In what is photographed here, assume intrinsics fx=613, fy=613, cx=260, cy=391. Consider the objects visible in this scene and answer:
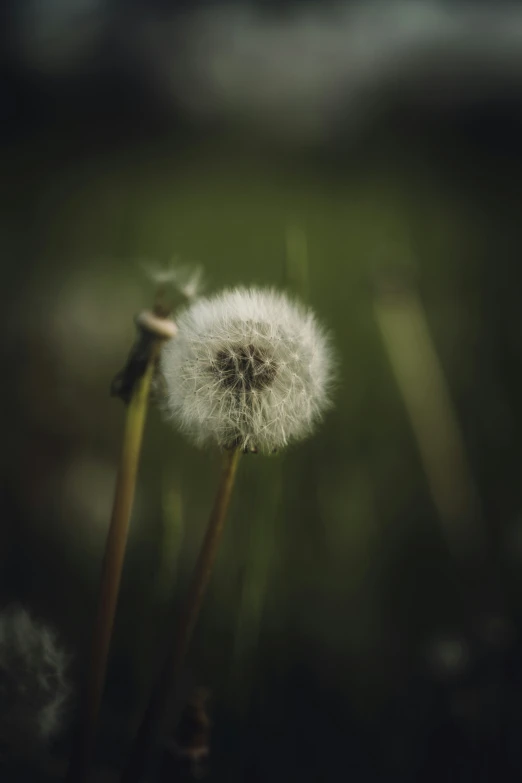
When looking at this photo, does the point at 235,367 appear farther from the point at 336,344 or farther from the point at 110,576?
the point at 336,344

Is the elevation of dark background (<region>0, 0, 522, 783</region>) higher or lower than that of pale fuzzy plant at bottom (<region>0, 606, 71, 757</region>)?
higher

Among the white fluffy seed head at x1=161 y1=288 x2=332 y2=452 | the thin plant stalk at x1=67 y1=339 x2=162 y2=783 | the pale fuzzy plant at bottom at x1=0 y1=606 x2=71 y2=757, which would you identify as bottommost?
the pale fuzzy plant at bottom at x1=0 y1=606 x2=71 y2=757

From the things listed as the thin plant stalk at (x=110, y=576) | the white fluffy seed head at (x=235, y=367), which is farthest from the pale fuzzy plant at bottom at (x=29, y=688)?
the white fluffy seed head at (x=235, y=367)

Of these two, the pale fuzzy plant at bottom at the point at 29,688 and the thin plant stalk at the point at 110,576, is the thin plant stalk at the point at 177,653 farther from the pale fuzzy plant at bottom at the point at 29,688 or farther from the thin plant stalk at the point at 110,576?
the pale fuzzy plant at bottom at the point at 29,688

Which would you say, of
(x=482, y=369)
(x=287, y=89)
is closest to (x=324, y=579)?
(x=482, y=369)

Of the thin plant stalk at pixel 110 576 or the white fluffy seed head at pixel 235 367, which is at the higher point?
the white fluffy seed head at pixel 235 367

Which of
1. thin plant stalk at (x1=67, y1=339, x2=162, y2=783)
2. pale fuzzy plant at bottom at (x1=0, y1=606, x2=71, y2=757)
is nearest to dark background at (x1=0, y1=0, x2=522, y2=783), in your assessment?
pale fuzzy plant at bottom at (x1=0, y1=606, x2=71, y2=757)

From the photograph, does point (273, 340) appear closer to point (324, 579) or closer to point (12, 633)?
point (12, 633)

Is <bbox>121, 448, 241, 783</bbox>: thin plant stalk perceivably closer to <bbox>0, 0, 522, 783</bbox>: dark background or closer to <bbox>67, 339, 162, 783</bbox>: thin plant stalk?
<bbox>67, 339, 162, 783</bbox>: thin plant stalk
